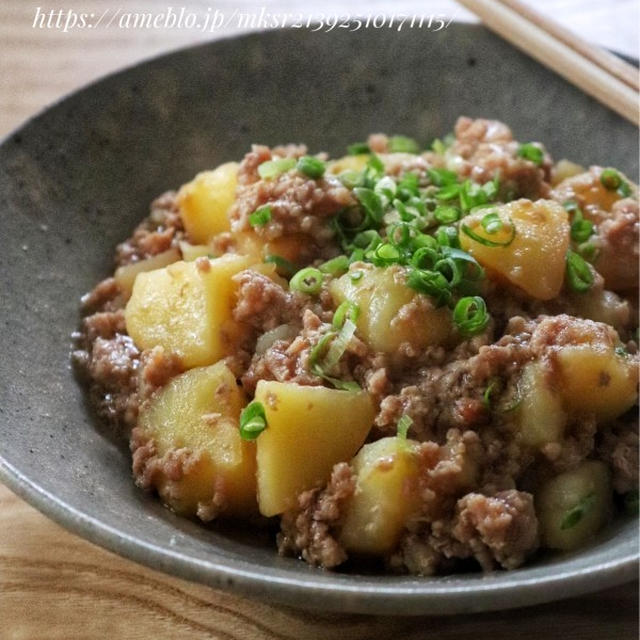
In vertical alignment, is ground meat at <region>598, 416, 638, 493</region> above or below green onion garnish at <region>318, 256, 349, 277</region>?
below

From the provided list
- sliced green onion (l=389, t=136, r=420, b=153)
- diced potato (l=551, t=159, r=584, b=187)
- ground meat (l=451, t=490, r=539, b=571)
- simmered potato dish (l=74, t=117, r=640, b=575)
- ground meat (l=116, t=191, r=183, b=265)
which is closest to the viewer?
ground meat (l=451, t=490, r=539, b=571)

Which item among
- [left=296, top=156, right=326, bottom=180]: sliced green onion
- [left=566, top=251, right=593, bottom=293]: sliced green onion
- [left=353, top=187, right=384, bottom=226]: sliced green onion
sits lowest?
[left=566, top=251, right=593, bottom=293]: sliced green onion

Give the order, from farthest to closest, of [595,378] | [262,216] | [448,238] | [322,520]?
1. [262,216]
2. [448,238]
3. [595,378]
4. [322,520]

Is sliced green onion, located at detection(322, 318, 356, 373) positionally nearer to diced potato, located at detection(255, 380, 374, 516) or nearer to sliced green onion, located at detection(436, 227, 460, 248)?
diced potato, located at detection(255, 380, 374, 516)

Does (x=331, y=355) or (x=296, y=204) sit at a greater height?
(x=296, y=204)

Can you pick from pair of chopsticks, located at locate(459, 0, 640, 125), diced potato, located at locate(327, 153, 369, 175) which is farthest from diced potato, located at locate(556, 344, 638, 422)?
diced potato, located at locate(327, 153, 369, 175)

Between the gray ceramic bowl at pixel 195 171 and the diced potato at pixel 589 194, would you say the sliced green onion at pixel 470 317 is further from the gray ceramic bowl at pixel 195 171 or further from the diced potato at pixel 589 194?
the diced potato at pixel 589 194

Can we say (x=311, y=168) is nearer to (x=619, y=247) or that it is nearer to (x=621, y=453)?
(x=619, y=247)

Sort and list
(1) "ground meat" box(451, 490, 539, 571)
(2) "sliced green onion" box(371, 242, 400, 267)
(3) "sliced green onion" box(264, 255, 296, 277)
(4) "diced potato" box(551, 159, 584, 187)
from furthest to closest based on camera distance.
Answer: (4) "diced potato" box(551, 159, 584, 187) < (3) "sliced green onion" box(264, 255, 296, 277) < (2) "sliced green onion" box(371, 242, 400, 267) < (1) "ground meat" box(451, 490, 539, 571)

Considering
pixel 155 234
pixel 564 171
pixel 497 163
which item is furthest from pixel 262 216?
pixel 564 171
